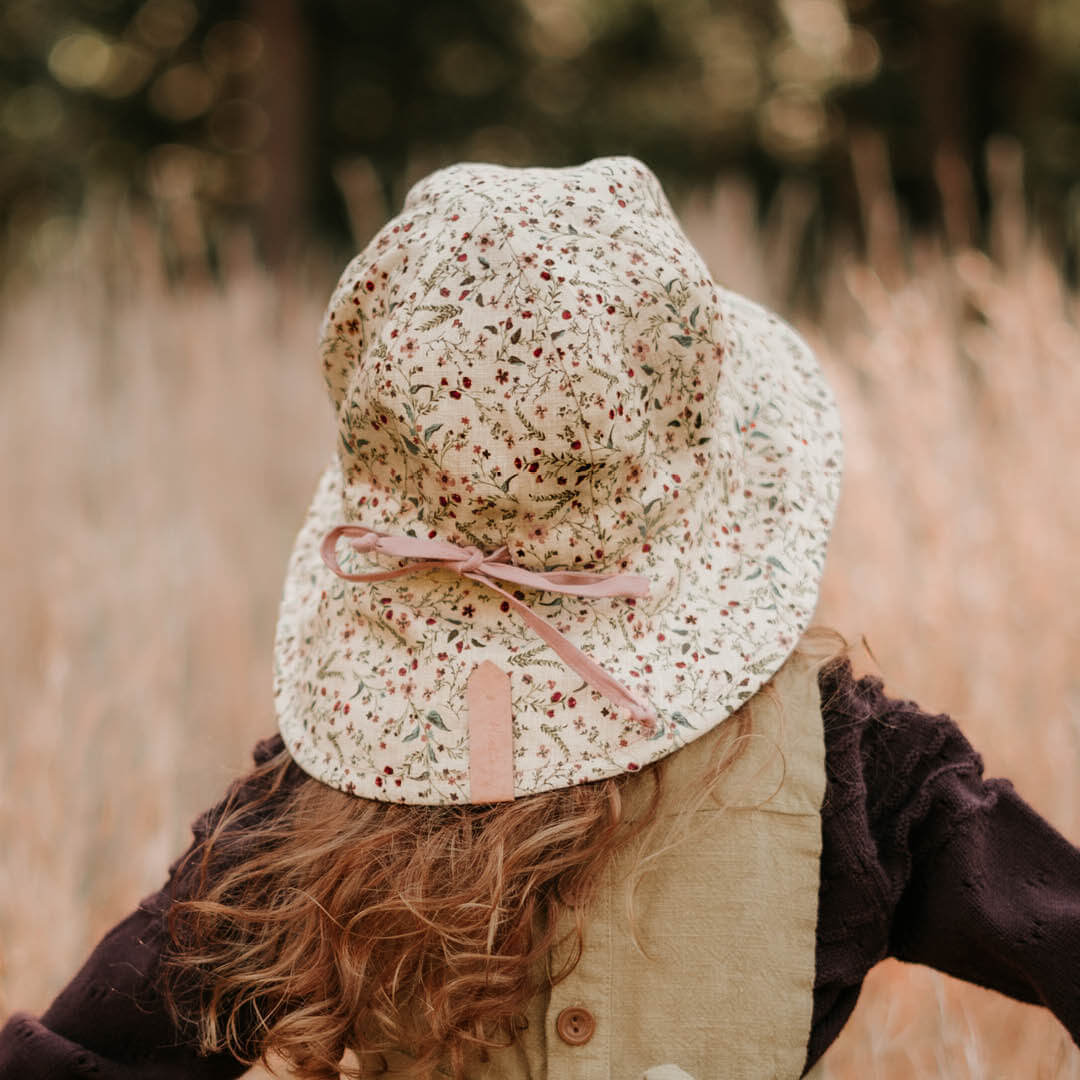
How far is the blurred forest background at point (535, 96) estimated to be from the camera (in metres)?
8.22

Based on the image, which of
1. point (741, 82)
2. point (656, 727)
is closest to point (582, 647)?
point (656, 727)

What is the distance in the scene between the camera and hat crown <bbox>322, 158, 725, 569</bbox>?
0.81 meters

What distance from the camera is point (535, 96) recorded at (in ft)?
37.1

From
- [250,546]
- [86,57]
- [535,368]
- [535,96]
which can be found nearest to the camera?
[535,368]

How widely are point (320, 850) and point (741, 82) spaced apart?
40.1 feet

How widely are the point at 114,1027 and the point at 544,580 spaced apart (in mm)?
520

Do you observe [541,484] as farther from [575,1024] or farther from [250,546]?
[250,546]

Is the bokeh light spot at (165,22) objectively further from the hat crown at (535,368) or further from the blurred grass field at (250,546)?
the hat crown at (535,368)

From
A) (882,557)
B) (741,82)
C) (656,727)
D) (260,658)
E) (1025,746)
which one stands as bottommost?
(260,658)

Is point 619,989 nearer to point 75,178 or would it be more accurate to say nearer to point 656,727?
point 656,727

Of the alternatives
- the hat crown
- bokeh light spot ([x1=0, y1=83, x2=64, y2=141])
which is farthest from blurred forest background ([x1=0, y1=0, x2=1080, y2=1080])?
bokeh light spot ([x1=0, y1=83, x2=64, y2=141])

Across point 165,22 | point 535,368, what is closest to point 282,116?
point 165,22

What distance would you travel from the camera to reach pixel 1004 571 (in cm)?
215

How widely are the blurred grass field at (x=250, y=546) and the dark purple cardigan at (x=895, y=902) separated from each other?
36cm
